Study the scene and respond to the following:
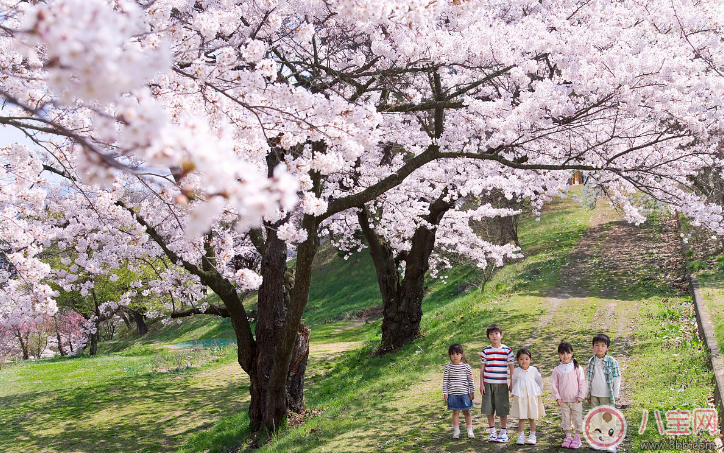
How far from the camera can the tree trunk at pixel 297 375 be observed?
29.8 ft

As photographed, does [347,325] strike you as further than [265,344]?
Yes

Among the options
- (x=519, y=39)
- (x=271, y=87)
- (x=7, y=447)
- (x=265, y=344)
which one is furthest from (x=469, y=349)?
(x=7, y=447)

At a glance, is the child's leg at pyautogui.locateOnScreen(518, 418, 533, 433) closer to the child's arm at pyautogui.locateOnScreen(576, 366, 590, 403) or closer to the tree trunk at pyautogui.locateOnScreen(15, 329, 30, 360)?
the child's arm at pyautogui.locateOnScreen(576, 366, 590, 403)

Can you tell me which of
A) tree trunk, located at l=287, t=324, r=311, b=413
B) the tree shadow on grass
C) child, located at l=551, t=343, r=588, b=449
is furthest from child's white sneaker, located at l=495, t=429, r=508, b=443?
the tree shadow on grass

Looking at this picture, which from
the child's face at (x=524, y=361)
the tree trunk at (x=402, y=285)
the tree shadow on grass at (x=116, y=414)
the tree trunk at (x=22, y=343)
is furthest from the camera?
the tree trunk at (x=22, y=343)

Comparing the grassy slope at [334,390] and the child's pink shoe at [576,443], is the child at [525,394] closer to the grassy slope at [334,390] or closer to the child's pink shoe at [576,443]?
the grassy slope at [334,390]

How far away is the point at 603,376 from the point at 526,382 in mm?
790

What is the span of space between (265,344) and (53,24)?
767 cm

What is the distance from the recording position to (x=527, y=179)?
12016 mm

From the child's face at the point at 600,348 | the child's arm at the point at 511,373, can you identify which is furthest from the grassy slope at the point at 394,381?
the child's face at the point at 600,348

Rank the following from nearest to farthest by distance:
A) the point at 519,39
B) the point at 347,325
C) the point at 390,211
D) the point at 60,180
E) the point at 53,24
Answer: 1. the point at 53,24
2. the point at 519,39
3. the point at 60,180
4. the point at 390,211
5. the point at 347,325

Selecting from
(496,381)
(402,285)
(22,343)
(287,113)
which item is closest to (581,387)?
(496,381)

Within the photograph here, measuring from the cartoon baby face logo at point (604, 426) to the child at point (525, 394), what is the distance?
0.51m

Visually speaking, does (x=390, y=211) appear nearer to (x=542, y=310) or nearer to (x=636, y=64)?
(x=542, y=310)
